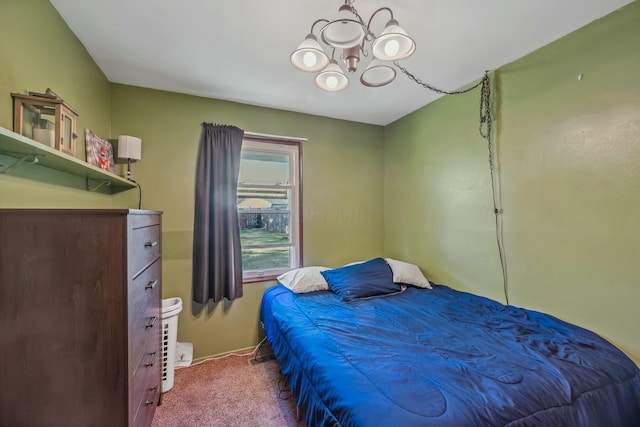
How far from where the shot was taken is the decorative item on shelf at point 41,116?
1124mm

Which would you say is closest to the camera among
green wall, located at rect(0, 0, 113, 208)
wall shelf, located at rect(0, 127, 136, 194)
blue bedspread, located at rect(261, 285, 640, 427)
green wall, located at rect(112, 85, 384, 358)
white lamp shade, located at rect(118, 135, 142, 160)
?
wall shelf, located at rect(0, 127, 136, 194)

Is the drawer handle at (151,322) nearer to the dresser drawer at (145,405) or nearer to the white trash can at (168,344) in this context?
the dresser drawer at (145,405)

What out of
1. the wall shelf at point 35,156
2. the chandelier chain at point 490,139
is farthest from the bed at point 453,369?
the wall shelf at point 35,156

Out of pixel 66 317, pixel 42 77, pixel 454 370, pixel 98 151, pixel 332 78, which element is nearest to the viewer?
pixel 66 317

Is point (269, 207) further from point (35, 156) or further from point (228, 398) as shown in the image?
point (35, 156)

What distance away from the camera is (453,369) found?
4.00 ft

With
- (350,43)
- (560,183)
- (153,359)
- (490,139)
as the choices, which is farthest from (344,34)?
(153,359)

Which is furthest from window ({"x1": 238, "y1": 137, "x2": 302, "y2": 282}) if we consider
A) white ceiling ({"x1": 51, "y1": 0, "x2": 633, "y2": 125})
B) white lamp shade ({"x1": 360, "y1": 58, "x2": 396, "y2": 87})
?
white lamp shade ({"x1": 360, "y1": 58, "x2": 396, "y2": 87})

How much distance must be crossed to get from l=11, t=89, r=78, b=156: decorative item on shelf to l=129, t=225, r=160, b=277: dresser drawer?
0.53m

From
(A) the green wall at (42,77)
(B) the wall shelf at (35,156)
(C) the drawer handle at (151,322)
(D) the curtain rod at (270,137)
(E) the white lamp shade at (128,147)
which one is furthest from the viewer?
(D) the curtain rod at (270,137)

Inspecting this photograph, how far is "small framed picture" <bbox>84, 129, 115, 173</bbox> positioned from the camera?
5.78ft

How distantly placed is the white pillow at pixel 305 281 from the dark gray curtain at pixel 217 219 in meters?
0.49

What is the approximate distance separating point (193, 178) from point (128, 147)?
54 centimetres

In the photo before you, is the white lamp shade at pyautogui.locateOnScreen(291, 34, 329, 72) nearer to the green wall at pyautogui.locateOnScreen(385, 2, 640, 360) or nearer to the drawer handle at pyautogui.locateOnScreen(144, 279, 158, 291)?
the drawer handle at pyautogui.locateOnScreen(144, 279, 158, 291)
